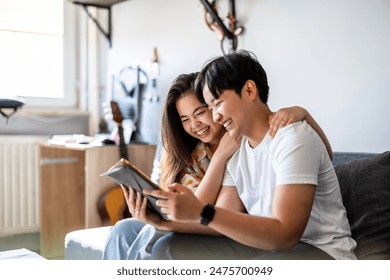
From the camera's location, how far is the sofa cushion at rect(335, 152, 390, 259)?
3.40 feet

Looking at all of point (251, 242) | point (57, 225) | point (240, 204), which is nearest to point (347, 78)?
point (240, 204)

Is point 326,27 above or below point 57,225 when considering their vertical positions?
above

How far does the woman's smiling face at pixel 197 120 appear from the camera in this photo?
3.73ft

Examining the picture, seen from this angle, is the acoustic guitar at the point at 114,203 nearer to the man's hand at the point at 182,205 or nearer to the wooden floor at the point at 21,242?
the wooden floor at the point at 21,242

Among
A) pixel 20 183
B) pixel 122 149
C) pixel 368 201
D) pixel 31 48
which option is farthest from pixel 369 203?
pixel 20 183

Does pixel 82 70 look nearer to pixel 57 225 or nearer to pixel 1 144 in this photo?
pixel 1 144

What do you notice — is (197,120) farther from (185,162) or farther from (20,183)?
(20,183)

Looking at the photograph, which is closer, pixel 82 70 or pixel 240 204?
pixel 240 204

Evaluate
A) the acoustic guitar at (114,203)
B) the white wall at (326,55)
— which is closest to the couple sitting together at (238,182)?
the white wall at (326,55)

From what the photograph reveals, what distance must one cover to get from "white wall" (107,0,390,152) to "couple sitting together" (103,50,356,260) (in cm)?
28

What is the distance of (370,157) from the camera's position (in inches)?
43.3

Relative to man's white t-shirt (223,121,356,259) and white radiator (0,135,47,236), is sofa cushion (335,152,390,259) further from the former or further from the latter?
white radiator (0,135,47,236)
